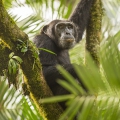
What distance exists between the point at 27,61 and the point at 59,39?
2.21m

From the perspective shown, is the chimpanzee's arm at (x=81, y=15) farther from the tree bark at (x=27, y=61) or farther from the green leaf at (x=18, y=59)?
the green leaf at (x=18, y=59)

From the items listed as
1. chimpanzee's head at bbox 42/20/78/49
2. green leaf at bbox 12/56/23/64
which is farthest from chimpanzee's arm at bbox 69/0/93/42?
green leaf at bbox 12/56/23/64

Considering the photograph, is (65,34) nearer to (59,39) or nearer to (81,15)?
(59,39)

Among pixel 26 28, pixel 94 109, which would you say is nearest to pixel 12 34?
pixel 26 28

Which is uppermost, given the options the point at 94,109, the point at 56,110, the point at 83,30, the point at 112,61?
the point at 112,61

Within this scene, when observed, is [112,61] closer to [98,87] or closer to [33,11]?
[98,87]

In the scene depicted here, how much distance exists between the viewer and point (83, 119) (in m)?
1.13

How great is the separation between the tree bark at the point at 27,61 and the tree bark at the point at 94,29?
39.3 inches

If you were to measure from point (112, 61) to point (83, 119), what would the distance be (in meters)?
0.28

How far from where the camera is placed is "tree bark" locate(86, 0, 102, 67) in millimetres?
4160

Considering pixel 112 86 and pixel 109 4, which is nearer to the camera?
pixel 112 86

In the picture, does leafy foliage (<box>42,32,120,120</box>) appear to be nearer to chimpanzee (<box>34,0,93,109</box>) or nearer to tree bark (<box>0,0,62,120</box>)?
tree bark (<box>0,0,62,120</box>)

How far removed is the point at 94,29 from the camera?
14.5 ft

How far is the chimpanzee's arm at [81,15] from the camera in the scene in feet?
17.1
